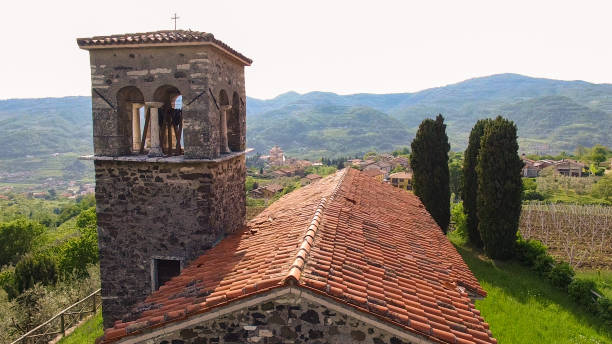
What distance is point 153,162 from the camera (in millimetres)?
8727

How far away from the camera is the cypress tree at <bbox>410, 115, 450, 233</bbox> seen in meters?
24.8

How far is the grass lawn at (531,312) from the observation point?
1312cm

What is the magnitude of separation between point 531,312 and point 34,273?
23278 mm

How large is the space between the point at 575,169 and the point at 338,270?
86413 millimetres

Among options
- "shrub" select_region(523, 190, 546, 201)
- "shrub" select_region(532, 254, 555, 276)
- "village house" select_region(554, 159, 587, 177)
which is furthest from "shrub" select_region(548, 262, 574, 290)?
"village house" select_region(554, 159, 587, 177)

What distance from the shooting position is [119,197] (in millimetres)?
8977

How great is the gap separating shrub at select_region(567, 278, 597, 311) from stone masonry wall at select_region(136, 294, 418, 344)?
15.6m

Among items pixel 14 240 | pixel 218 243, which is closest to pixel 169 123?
pixel 218 243

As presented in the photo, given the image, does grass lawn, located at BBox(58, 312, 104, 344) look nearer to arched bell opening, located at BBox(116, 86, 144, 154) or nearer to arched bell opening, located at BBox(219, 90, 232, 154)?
arched bell opening, located at BBox(116, 86, 144, 154)

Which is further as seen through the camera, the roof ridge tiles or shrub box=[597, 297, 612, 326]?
shrub box=[597, 297, 612, 326]

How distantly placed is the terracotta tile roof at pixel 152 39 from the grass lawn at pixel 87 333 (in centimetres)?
838

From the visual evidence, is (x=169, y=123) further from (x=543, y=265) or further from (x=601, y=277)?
(x=601, y=277)

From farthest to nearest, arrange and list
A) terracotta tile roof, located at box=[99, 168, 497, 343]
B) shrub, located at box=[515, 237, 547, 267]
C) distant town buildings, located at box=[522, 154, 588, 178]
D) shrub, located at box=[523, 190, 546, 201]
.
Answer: distant town buildings, located at box=[522, 154, 588, 178]
shrub, located at box=[523, 190, 546, 201]
shrub, located at box=[515, 237, 547, 267]
terracotta tile roof, located at box=[99, 168, 497, 343]

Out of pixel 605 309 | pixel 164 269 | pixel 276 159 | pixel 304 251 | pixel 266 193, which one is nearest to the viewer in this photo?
pixel 304 251
